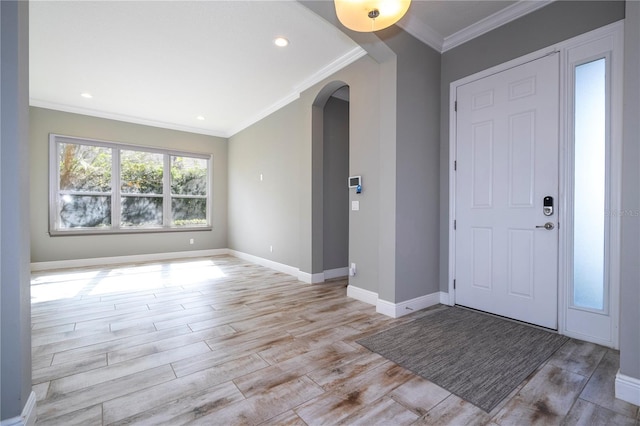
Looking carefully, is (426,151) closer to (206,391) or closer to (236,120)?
(206,391)

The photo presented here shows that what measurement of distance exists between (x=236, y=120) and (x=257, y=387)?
18.2 feet

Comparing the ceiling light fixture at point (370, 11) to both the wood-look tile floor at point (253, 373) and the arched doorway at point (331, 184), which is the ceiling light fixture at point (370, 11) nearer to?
the wood-look tile floor at point (253, 373)

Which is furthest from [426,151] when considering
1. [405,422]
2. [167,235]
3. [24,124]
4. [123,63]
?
[167,235]

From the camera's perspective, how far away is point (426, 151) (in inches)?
127

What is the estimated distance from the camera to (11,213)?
127 cm

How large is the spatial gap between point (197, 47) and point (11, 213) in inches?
114

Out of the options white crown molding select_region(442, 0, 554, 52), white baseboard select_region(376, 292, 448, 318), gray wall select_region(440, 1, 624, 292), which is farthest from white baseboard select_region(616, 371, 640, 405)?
white crown molding select_region(442, 0, 554, 52)

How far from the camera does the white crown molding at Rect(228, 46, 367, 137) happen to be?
11.5 ft

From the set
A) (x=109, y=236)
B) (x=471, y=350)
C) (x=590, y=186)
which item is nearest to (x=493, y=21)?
(x=590, y=186)

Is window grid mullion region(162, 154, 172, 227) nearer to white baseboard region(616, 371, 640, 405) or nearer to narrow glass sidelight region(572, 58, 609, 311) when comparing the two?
narrow glass sidelight region(572, 58, 609, 311)

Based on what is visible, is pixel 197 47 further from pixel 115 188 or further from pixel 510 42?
pixel 115 188

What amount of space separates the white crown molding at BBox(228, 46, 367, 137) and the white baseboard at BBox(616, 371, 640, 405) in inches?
132

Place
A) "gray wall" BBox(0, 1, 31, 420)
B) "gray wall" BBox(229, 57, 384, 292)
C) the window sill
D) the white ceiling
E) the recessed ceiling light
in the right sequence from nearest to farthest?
"gray wall" BBox(0, 1, 31, 420) → the white ceiling → the recessed ceiling light → "gray wall" BBox(229, 57, 384, 292) → the window sill

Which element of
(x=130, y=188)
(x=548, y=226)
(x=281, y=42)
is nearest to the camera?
(x=548, y=226)
